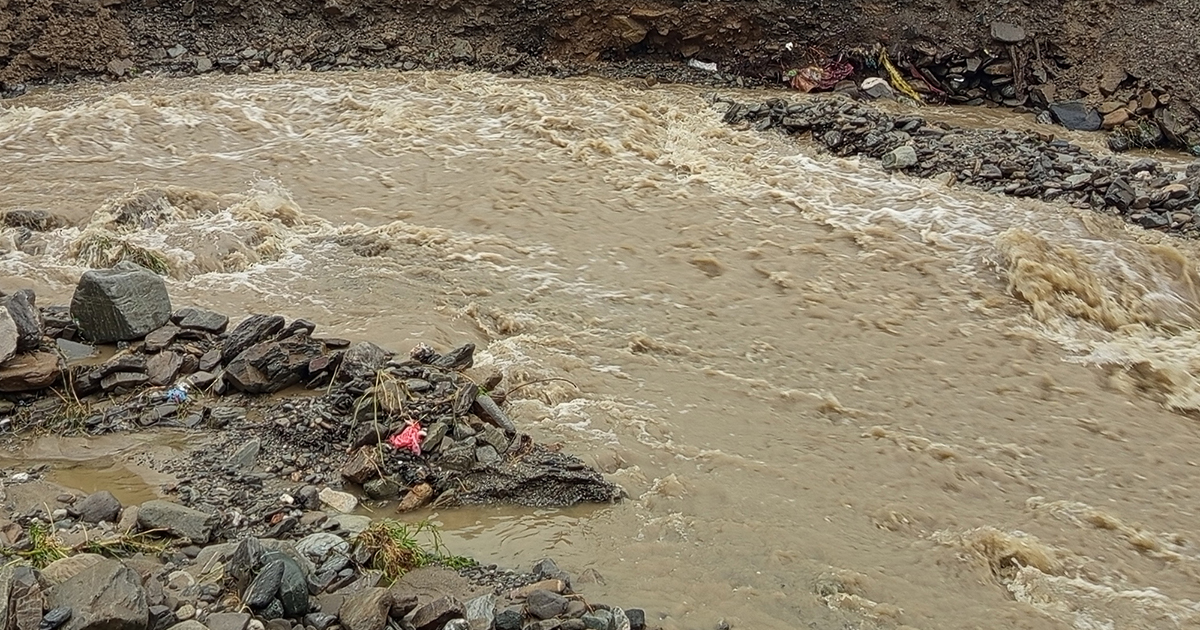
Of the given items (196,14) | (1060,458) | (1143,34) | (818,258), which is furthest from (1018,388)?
(196,14)

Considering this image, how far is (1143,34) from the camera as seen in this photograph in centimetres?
1309

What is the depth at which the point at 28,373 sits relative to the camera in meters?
6.20

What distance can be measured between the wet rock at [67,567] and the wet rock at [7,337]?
2.50 metres

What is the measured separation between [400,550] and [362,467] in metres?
0.92

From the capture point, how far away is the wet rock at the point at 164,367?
21.2 feet

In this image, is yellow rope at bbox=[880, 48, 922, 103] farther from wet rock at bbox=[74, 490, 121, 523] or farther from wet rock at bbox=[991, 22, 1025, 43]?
wet rock at bbox=[74, 490, 121, 523]

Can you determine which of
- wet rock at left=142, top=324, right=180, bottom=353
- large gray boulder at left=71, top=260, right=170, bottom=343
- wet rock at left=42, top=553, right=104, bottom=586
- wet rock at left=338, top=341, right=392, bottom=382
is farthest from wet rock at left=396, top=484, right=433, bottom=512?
large gray boulder at left=71, top=260, right=170, bottom=343

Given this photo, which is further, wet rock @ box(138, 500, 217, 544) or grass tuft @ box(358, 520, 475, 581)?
wet rock @ box(138, 500, 217, 544)

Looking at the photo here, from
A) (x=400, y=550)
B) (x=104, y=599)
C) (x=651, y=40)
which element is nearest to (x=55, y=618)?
(x=104, y=599)

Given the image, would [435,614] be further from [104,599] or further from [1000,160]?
[1000,160]

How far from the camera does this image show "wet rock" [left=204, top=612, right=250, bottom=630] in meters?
3.90

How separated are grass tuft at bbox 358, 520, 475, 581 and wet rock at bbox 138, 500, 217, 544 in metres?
0.75

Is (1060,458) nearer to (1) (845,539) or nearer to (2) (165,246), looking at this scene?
(1) (845,539)

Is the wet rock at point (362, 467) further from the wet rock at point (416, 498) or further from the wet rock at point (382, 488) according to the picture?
the wet rock at point (416, 498)
